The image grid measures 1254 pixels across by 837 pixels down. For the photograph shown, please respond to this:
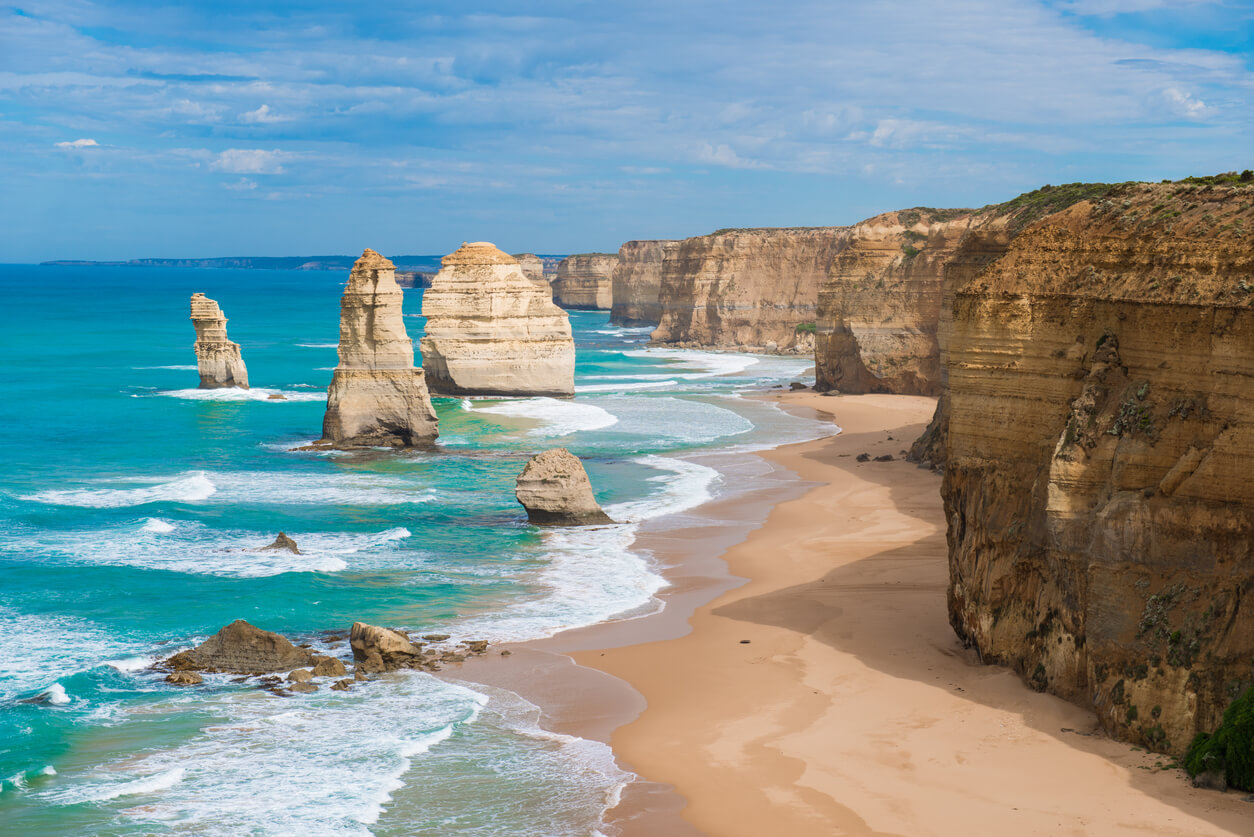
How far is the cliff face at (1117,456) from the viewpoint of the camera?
12.4 metres

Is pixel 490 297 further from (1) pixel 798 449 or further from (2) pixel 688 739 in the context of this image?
(2) pixel 688 739

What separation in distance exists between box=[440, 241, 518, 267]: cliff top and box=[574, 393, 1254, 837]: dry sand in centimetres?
3543

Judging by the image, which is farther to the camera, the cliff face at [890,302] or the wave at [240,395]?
the wave at [240,395]

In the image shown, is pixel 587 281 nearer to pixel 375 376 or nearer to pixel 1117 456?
pixel 375 376

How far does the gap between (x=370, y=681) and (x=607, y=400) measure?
133ft

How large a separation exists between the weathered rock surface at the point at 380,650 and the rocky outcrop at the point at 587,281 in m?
143

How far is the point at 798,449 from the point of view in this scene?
4062 cm

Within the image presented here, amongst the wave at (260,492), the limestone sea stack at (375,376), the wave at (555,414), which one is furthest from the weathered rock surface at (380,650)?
the wave at (555,414)

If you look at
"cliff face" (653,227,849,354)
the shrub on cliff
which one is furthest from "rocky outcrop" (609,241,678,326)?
the shrub on cliff

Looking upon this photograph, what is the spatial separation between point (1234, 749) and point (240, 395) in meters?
52.6

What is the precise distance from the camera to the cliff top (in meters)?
56.3

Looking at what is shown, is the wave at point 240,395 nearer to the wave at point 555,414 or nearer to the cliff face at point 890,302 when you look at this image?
the wave at point 555,414

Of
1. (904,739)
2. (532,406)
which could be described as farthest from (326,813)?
(532,406)

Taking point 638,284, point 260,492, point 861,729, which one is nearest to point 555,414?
point 260,492
